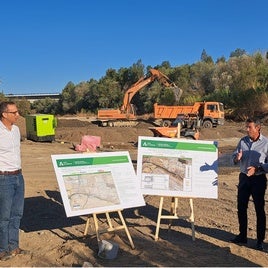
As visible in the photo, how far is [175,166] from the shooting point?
6.96 metres

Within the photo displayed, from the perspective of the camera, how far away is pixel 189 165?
22.8 feet

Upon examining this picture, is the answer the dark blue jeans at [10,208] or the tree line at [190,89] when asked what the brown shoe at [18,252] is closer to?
the dark blue jeans at [10,208]

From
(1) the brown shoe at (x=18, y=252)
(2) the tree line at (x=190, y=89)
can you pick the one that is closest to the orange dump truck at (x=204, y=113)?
(2) the tree line at (x=190, y=89)

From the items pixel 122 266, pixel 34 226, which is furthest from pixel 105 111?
pixel 122 266

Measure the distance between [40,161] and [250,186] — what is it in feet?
41.6

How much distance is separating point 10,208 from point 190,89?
54.6m

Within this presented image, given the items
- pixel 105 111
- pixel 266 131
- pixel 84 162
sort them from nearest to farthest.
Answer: pixel 84 162 → pixel 266 131 → pixel 105 111

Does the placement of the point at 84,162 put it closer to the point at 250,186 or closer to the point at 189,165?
the point at 189,165

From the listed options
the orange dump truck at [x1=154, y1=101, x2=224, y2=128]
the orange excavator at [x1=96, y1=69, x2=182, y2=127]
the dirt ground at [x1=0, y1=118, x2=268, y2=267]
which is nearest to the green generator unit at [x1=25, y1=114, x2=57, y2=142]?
the orange excavator at [x1=96, y1=69, x2=182, y2=127]

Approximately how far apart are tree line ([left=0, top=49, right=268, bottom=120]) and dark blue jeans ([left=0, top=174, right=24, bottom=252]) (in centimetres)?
3669

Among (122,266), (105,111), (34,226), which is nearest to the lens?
(122,266)

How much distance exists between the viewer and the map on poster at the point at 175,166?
22.6ft

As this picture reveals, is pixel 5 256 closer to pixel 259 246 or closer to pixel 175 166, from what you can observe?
pixel 175 166

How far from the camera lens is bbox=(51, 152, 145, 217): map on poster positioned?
6.24 meters
